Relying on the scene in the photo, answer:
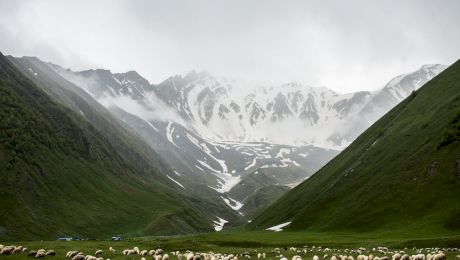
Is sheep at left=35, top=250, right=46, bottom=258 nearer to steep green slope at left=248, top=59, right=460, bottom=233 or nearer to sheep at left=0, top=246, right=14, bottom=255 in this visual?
sheep at left=0, top=246, right=14, bottom=255

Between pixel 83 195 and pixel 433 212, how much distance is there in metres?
153

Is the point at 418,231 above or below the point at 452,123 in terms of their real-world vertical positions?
below

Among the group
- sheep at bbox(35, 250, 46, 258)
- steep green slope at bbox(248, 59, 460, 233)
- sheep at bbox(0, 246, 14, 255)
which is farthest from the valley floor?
steep green slope at bbox(248, 59, 460, 233)

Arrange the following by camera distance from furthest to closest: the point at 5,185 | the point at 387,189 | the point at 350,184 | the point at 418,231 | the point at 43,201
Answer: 1. the point at 43,201
2. the point at 5,185
3. the point at 350,184
4. the point at 387,189
5. the point at 418,231

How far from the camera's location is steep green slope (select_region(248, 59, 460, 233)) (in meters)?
91.5

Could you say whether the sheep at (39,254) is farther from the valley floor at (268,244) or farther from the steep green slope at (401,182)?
the steep green slope at (401,182)

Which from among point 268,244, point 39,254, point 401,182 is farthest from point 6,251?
point 401,182

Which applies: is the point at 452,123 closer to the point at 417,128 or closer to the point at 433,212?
the point at 417,128

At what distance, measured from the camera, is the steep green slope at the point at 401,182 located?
9150cm

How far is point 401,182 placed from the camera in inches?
4205


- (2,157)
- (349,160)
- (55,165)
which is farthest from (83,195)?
(349,160)

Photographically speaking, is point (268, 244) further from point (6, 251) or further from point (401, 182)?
point (6, 251)

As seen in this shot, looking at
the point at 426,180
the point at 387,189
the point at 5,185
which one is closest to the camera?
the point at 426,180

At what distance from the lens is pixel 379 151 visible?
5472 inches
